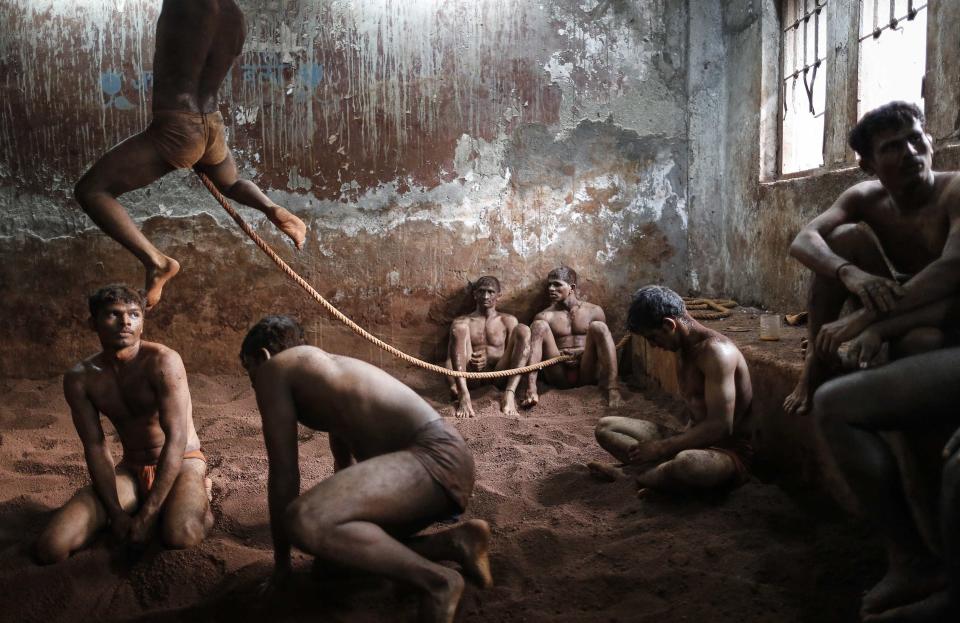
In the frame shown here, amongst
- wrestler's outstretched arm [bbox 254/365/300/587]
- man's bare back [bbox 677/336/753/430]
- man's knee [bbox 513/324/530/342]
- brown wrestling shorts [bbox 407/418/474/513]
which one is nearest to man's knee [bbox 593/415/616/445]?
man's bare back [bbox 677/336/753/430]

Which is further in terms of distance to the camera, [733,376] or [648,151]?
[648,151]

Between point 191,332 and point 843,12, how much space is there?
18.8 feet

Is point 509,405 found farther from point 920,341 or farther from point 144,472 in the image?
point 920,341

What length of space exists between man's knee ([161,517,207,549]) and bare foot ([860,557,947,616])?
2.65 m

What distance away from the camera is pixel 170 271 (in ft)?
11.1

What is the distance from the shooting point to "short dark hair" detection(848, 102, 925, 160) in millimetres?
2707

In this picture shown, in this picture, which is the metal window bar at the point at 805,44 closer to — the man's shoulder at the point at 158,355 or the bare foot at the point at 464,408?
the bare foot at the point at 464,408

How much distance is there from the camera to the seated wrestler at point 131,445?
131 inches

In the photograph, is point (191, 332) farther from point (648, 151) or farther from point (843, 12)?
point (843, 12)

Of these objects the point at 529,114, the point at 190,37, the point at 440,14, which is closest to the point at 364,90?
the point at 440,14

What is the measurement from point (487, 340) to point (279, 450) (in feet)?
12.5

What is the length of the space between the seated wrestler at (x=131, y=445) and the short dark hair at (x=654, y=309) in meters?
2.19

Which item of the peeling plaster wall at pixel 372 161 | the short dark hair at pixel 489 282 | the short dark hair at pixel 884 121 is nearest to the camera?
the short dark hair at pixel 884 121

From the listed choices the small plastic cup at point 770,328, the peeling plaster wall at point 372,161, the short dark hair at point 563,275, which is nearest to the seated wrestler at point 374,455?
the small plastic cup at point 770,328
